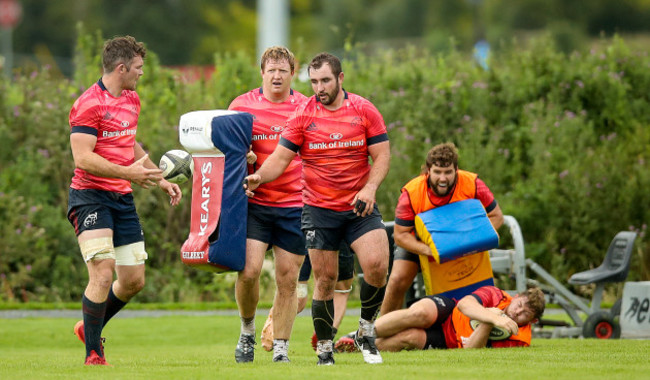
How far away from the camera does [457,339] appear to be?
1098 centimetres

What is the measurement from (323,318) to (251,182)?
1.13 meters

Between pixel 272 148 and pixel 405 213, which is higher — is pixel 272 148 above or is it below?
above

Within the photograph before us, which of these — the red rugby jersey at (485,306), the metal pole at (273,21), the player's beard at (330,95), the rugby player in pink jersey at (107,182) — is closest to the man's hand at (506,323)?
the red rugby jersey at (485,306)

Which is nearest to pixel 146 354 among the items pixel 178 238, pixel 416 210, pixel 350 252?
pixel 350 252

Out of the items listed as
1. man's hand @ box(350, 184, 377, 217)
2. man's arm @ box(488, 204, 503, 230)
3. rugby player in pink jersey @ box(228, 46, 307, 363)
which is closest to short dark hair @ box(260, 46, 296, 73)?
rugby player in pink jersey @ box(228, 46, 307, 363)

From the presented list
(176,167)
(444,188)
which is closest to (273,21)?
(444,188)

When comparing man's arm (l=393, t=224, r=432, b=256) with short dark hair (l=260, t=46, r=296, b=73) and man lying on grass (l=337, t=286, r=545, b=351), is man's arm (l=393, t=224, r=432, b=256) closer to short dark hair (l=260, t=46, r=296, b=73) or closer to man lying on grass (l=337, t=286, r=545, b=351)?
man lying on grass (l=337, t=286, r=545, b=351)

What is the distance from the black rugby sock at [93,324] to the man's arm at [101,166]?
982mm

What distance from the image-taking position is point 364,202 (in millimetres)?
8719

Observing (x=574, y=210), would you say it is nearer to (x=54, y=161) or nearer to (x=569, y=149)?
(x=569, y=149)

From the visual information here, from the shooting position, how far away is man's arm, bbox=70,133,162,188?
8.91 meters

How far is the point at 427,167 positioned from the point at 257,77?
8393 millimetres

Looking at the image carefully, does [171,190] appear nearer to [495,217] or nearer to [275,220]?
[275,220]

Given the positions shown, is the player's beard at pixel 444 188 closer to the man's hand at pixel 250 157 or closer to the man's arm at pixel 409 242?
the man's arm at pixel 409 242
